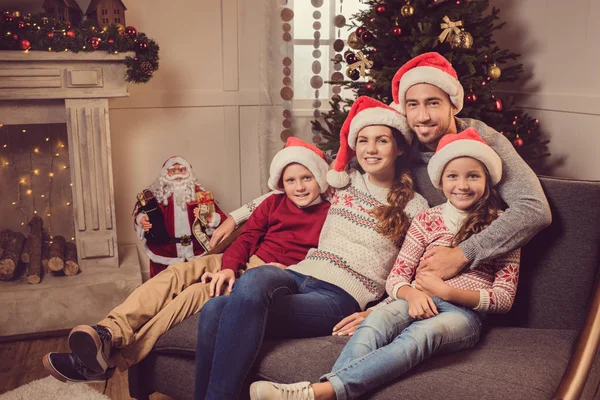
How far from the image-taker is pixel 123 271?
3314mm

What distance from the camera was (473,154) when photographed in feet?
6.25

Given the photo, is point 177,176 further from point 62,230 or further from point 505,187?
point 505,187

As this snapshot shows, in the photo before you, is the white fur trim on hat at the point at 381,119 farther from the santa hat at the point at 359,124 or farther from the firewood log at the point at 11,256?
the firewood log at the point at 11,256

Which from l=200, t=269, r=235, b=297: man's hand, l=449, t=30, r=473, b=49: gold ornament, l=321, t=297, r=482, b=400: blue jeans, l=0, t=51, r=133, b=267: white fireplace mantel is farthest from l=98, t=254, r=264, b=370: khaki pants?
l=449, t=30, r=473, b=49: gold ornament

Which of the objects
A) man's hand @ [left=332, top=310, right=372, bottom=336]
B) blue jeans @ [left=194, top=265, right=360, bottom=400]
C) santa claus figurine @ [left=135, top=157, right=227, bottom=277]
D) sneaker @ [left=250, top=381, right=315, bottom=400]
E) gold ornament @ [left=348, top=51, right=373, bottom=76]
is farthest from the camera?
santa claus figurine @ [left=135, top=157, right=227, bottom=277]

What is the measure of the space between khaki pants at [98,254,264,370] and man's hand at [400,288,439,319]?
75 centimetres

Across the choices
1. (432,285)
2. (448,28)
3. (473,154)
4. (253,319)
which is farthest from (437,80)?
(253,319)

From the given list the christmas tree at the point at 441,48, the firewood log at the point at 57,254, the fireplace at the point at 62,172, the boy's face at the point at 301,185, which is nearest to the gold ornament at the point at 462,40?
the christmas tree at the point at 441,48

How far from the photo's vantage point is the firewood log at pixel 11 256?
3.15 metres

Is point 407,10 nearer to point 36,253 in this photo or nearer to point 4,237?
point 36,253

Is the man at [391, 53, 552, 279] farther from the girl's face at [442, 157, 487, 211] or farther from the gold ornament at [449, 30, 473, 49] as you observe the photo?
the gold ornament at [449, 30, 473, 49]

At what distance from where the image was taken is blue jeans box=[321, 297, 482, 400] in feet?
5.55

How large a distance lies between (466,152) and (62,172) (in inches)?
97.7

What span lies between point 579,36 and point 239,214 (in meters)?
2.04
